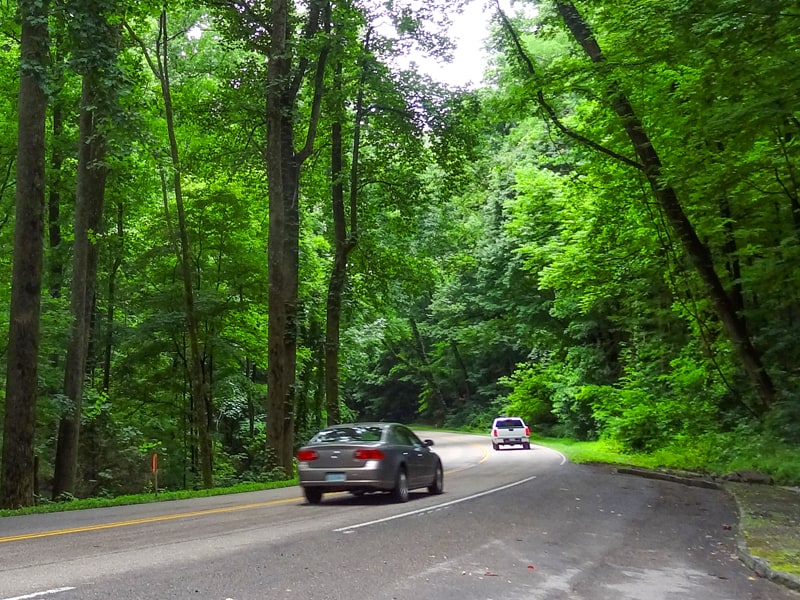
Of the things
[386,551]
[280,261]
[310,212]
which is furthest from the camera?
[310,212]

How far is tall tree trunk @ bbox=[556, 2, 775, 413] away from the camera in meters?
19.5

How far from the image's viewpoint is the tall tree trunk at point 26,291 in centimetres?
1409

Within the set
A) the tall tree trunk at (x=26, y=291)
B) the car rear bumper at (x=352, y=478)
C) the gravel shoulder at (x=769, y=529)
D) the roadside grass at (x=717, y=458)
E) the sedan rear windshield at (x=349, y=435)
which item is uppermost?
the tall tree trunk at (x=26, y=291)

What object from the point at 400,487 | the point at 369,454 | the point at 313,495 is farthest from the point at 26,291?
the point at 400,487

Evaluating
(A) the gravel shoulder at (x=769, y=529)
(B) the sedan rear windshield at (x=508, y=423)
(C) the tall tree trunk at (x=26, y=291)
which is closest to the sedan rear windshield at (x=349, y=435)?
(C) the tall tree trunk at (x=26, y=291)

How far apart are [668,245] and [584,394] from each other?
11.2m

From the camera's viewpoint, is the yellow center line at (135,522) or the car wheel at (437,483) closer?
the yellow center line at (135,522)

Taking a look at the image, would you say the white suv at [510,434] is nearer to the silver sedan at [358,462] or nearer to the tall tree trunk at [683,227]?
the tall tree trunk at [683,227]

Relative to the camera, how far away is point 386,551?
315 inches

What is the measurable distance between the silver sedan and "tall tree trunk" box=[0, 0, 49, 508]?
19.0ft

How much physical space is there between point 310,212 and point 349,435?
2133 cm

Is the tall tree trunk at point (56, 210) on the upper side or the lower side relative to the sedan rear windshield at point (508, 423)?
upper

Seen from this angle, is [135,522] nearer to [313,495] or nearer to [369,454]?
[313,495]

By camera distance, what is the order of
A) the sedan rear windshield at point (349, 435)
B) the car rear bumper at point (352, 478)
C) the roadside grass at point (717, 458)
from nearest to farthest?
the car rear bumper at point (352, 478), the sedan rear windshield at point (349, 435), the roadside grass at point (717, 458)
